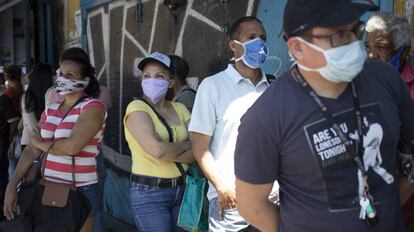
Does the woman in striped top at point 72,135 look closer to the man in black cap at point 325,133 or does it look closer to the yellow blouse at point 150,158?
the yellow blouse at point 150,158

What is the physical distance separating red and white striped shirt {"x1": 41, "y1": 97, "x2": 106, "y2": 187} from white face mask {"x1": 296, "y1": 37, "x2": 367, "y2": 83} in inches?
73.6

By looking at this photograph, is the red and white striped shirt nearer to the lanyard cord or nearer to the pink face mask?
the pink face mask

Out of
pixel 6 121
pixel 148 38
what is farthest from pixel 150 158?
pixel 6 121

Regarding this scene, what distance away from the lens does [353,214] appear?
1515 millimetres

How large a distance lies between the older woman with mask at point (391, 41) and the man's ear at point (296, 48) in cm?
94

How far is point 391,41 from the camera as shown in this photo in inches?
92.4

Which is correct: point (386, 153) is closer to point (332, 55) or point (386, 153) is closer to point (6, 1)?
point (332, 55)

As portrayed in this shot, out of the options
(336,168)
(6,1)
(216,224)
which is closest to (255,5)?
(216,224)

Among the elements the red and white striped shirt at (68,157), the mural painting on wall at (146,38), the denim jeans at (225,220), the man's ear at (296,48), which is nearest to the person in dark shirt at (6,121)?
the mural painting on wall at (146,38)

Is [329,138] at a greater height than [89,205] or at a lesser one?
greater

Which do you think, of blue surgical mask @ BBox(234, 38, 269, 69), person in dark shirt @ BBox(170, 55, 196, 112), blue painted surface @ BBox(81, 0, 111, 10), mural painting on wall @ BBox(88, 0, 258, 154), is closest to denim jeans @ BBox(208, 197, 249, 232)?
blue surgical mask @ BBox(234, 38, 269, 69)

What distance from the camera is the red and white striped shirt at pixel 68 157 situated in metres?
3.00

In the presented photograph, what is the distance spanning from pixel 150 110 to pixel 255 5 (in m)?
1.37

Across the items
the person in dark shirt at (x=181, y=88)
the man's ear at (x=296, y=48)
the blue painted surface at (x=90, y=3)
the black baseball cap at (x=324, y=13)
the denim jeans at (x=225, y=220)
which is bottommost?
the denim jeans at (x=225, y=220)
